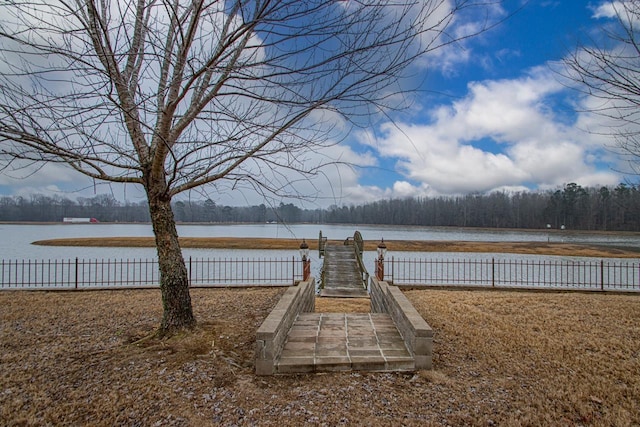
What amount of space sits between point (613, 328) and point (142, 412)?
7.44m

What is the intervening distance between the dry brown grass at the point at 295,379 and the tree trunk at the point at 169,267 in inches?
11.5

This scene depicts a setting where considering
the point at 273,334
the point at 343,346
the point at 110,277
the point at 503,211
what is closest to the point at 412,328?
the point at 343,346

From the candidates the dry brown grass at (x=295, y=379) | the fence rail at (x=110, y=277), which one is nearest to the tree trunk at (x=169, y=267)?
the dry brown grass at (x=295, y=379)

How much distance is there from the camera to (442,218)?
7925 centimetres

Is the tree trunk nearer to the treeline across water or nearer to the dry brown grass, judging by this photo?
the dry brown grass

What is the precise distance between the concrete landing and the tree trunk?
5.67 feet

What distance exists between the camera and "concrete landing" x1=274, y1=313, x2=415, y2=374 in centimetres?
388

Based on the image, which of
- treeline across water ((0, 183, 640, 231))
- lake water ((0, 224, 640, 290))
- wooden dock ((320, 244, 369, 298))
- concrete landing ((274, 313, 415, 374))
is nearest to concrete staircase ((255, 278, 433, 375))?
concrete landing ((274, 313, 415, 374))

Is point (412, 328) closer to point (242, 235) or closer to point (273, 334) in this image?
point (273, 334)

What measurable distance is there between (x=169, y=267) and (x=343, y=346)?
9.19ft

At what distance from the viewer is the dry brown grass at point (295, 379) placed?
3.01 m

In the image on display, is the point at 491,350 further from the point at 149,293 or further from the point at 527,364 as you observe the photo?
the point at 149,293

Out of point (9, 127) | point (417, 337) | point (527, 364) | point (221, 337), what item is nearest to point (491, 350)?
point (527, 364)

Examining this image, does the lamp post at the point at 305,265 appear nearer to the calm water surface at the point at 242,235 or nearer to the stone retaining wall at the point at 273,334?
the calm water surface at the point at 242,235
